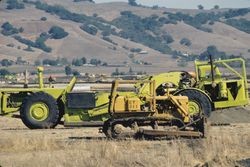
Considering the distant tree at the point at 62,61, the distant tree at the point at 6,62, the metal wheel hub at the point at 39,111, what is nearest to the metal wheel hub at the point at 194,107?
the metal wheel hub at the point at 39,111

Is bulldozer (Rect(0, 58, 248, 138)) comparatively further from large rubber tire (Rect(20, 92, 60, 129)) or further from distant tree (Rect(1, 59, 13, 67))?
distant tree (Rect(1, 59, 13, 67))

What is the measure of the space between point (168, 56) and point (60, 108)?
174 meters

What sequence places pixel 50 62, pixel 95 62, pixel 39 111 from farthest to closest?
1. pixel 95 62
2. pixel 50 62
3. pixel 39 111

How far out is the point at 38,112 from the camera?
2491 centimetres

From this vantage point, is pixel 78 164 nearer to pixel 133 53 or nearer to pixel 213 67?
pixel 213 67

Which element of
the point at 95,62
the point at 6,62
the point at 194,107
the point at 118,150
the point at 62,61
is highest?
the point at 62,61

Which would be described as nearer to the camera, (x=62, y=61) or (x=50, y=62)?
(x=50, y=62)

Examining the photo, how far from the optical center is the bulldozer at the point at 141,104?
21.7 m

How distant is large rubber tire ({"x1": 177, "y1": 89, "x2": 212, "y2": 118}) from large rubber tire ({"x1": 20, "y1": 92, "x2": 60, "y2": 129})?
4.24 metres

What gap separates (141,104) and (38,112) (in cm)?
434

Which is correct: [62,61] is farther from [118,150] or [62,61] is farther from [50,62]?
[118,150]

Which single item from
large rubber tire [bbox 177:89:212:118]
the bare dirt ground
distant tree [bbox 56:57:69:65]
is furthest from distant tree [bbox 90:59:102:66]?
the bare dirt ground

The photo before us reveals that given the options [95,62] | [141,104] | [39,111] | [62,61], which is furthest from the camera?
[62,61]

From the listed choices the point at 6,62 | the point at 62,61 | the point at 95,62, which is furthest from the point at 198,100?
the point at 62,61
